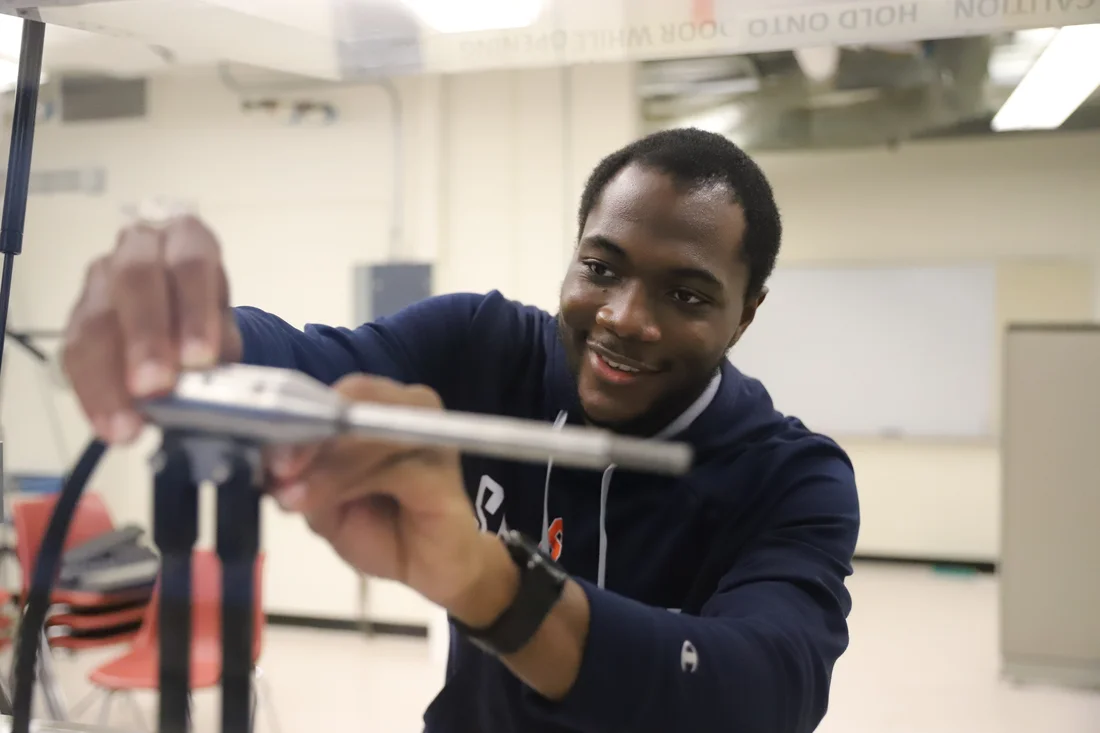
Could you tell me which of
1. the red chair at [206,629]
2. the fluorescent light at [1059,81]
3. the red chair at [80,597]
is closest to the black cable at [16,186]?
the red chair at [80,597]

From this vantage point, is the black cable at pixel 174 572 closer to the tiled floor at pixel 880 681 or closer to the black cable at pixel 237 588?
the black cable at pixel 237 588

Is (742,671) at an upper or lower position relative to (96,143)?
lower

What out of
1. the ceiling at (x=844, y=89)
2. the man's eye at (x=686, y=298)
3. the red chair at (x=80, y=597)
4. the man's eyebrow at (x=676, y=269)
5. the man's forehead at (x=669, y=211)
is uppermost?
the ceiling at (x=844, y=89)

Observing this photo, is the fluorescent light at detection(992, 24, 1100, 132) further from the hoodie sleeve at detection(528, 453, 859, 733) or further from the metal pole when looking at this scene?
the metal pole

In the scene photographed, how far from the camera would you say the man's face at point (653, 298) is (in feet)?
1.26

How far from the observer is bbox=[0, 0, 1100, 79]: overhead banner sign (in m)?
0.61

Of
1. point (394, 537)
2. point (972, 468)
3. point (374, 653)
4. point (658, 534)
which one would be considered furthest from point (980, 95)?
point (972, 468)

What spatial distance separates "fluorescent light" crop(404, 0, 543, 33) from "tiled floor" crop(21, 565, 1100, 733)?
62cm

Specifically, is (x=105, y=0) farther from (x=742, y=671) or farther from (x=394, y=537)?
(x=742, y=671)

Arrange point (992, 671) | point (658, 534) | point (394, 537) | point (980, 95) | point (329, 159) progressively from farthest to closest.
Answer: point (992, 671), point (980, 95), point (329, 159), point (658, 534), point (394, 537)

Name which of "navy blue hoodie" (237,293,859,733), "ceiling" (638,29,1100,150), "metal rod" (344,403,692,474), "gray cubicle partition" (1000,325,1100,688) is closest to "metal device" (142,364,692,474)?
"metal rod" (344,403,692,474)

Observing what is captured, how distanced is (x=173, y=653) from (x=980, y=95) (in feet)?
4.54

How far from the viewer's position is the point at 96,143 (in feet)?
1.92

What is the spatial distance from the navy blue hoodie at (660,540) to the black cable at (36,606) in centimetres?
12
